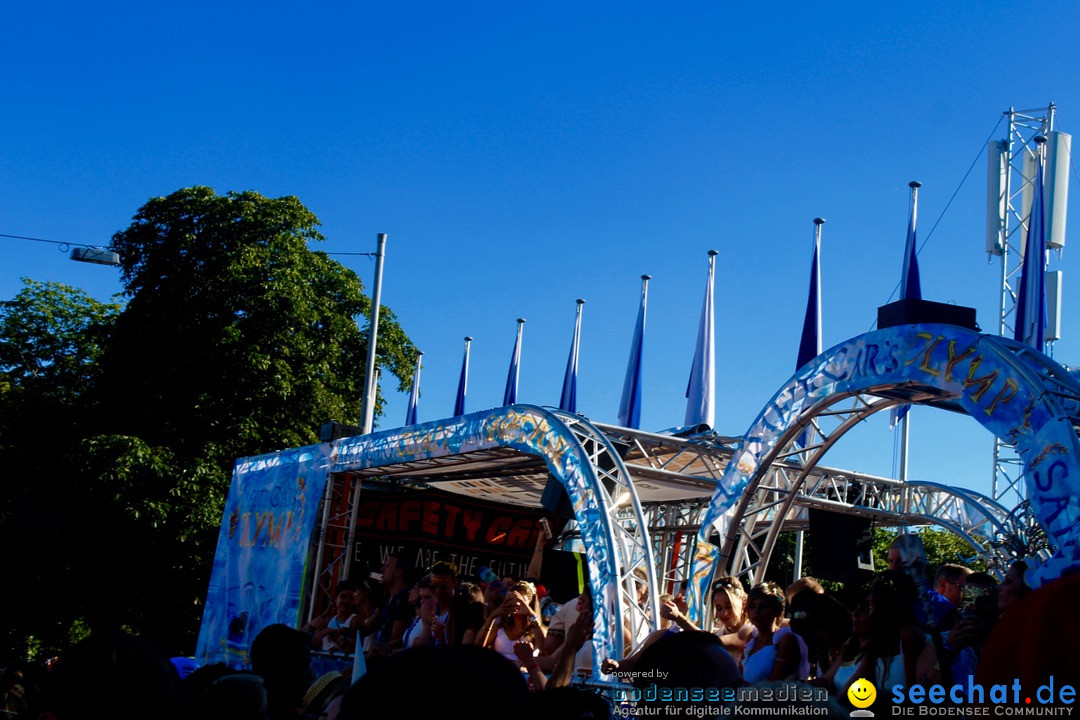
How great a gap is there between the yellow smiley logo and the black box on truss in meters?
3.65

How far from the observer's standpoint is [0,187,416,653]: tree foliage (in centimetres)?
2209

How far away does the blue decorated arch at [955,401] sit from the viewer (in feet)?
19.5

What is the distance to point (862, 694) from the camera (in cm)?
437

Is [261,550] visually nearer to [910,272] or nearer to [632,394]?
[632,394]

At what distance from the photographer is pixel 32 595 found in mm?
23531

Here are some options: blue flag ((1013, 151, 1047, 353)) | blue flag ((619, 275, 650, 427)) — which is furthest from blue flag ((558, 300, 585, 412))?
blue flag ((1013, 151, 1047, 353))

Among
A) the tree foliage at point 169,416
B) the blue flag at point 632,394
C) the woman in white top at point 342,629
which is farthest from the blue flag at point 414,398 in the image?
the woman in white top at point 342,629

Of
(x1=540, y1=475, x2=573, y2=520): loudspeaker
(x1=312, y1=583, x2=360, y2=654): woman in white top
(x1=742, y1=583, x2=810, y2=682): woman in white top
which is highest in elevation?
(x1=540, y1=475, x2=573, y2=520): loudspeaker

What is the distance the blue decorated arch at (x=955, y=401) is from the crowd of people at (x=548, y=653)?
0.55 meters

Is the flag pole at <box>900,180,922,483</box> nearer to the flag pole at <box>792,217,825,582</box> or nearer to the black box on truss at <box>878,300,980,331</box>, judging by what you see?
the flag pole at <box>792,217,825,582</box>

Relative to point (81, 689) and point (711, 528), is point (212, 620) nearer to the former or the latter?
point (711, 528)

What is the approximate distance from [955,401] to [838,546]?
22.0 ft

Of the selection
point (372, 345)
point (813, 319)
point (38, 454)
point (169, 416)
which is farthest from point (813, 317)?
point (38, 454)

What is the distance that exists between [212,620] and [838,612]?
1219 centimetres
